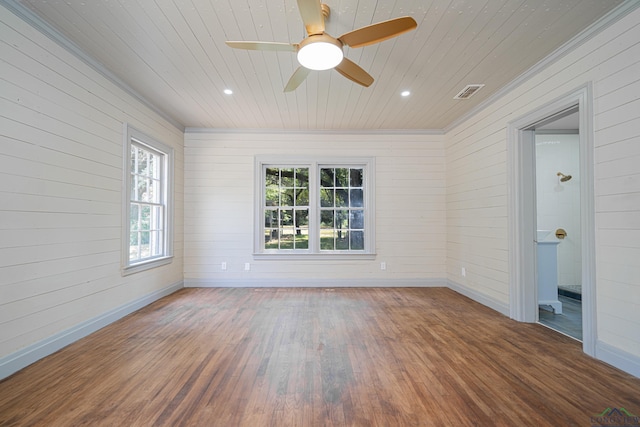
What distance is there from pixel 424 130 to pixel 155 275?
16.3ft

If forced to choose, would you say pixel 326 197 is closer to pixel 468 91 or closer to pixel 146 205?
pixel 468 91

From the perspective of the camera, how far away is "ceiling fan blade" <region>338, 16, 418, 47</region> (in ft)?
5.71

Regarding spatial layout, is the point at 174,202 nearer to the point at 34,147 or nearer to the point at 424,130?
the point at 34,147

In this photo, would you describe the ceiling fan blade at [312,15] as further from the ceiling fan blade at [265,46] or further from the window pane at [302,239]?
the window pane at [302,239]

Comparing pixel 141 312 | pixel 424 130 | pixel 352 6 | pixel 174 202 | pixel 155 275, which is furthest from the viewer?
pixel 424 130

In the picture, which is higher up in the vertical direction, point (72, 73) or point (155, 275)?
point (72, 73)

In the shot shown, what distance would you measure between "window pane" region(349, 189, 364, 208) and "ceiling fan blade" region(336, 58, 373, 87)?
2.69m

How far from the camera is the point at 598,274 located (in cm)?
230

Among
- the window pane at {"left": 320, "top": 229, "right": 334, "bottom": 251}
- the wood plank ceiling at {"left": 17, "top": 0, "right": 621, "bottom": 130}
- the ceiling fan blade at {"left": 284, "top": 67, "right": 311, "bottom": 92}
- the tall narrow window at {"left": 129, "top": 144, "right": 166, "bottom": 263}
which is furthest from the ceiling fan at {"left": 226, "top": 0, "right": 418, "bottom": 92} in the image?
the window pane at {"left": 320, "top": 229, "right": 334, "bottom": 251}

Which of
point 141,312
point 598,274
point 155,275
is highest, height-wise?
point 598,274

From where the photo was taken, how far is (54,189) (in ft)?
8.00

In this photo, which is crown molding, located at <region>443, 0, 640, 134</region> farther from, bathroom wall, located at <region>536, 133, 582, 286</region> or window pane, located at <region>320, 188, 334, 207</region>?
window pane, located at <region>320, 188, 334, 207</region>

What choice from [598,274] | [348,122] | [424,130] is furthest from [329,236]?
[598,274]

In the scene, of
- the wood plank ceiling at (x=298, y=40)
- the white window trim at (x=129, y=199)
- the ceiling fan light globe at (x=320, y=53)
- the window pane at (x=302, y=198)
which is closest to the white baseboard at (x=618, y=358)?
the wood plank ceiling at (x=298, y=40)
